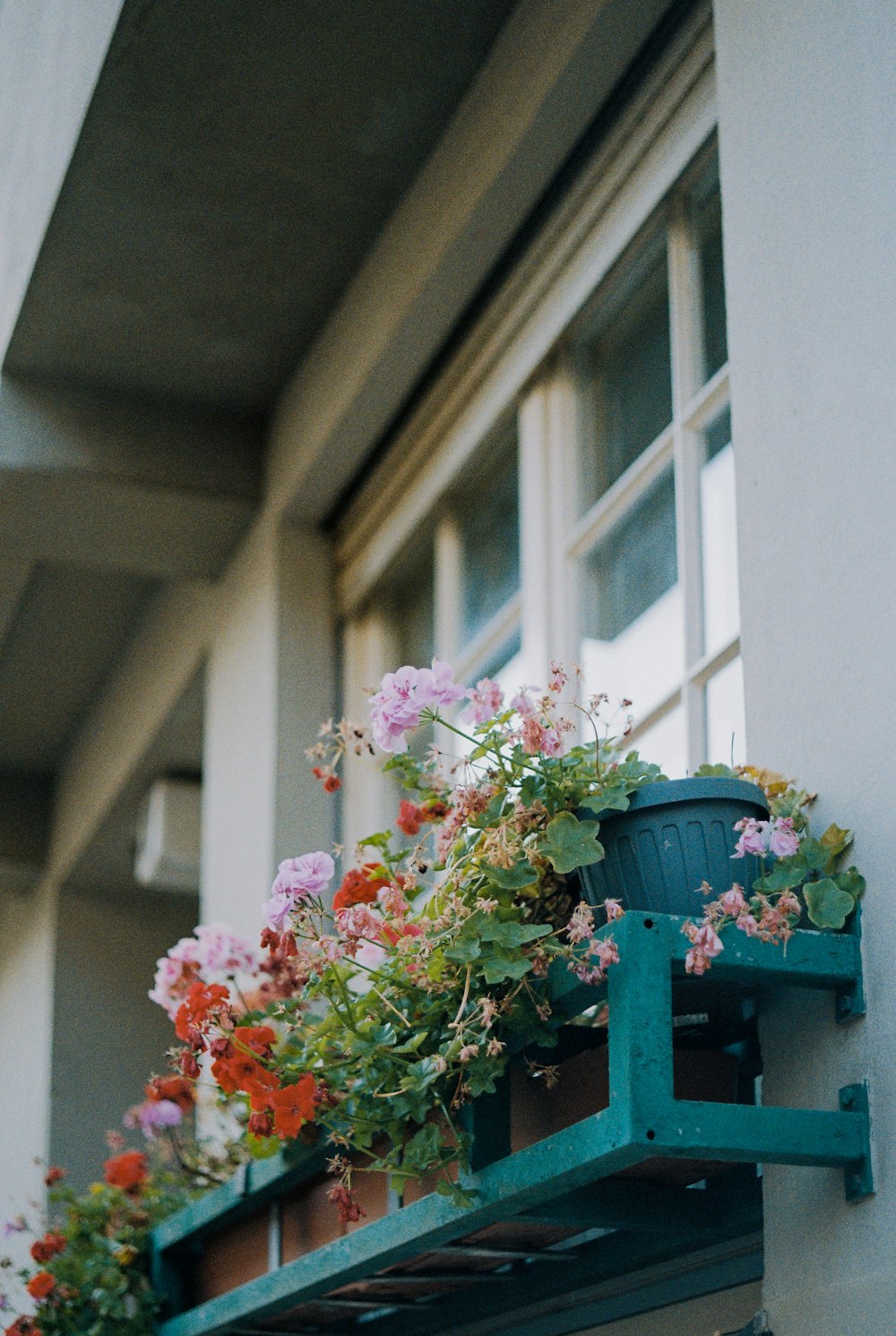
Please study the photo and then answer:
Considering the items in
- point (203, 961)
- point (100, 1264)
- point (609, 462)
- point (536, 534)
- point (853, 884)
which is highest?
point (609, 462)

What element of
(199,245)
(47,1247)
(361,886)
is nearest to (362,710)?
(199,245)

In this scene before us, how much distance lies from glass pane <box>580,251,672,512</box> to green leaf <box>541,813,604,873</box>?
4.59ft

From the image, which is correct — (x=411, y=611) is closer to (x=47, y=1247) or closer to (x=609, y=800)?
(x=47, y=1247)

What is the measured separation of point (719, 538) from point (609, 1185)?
1.20 m

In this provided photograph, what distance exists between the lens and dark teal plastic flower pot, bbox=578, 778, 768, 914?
2266 mm

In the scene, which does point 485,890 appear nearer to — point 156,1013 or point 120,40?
point 120,40

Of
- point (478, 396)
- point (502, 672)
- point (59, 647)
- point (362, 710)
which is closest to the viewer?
point (502, 672)

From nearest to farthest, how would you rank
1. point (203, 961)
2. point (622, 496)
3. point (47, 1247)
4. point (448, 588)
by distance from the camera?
point (203, 961) → point (622, 496) → point (47, 1247) → point (448, 588)

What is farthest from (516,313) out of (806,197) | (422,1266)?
(422,1266)

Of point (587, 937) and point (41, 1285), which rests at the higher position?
point (587, 937)

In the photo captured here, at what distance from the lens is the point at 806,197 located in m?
2.60

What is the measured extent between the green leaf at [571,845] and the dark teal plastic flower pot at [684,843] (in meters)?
0.05

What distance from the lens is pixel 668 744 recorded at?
10.5 ft

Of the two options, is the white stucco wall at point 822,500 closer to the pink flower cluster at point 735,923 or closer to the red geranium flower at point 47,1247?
the pink flower cluster at point 735,923
